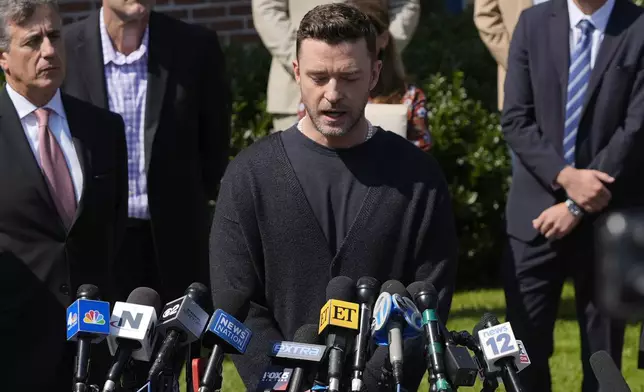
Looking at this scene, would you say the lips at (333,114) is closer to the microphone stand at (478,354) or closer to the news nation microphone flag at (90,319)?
the microphone stand at (478,354)

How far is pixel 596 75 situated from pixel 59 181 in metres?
2.70

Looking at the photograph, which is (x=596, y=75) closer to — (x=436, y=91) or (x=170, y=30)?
(x=170, y=30)

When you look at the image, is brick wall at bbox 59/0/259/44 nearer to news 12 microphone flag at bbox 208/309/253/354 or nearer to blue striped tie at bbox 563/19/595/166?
blue striped tie at bbox 563/19/595/166

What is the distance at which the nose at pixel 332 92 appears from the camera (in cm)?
472

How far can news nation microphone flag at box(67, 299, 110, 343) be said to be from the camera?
376cm

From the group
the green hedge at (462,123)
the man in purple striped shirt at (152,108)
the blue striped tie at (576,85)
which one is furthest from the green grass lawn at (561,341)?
the blue striped tie at (576,85)

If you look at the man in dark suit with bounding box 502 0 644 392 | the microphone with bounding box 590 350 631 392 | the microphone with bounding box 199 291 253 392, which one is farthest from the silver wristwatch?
the microphone with bounding box 199 291 253 392

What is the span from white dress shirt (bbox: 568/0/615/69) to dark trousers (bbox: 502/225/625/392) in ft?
2.85

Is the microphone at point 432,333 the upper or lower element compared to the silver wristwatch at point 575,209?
upper

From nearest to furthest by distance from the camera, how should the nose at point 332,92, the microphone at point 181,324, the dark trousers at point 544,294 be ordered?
the microphone at point 181,324, the nose at point 332,92, the dark trousers at point 544,294

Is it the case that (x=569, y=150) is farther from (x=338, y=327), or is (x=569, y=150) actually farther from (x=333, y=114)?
(x=338, y=327)

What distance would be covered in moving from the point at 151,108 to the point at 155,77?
0.53 ft

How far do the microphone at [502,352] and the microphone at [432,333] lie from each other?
0.13 metres

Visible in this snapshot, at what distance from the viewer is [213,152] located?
734 centimetres
